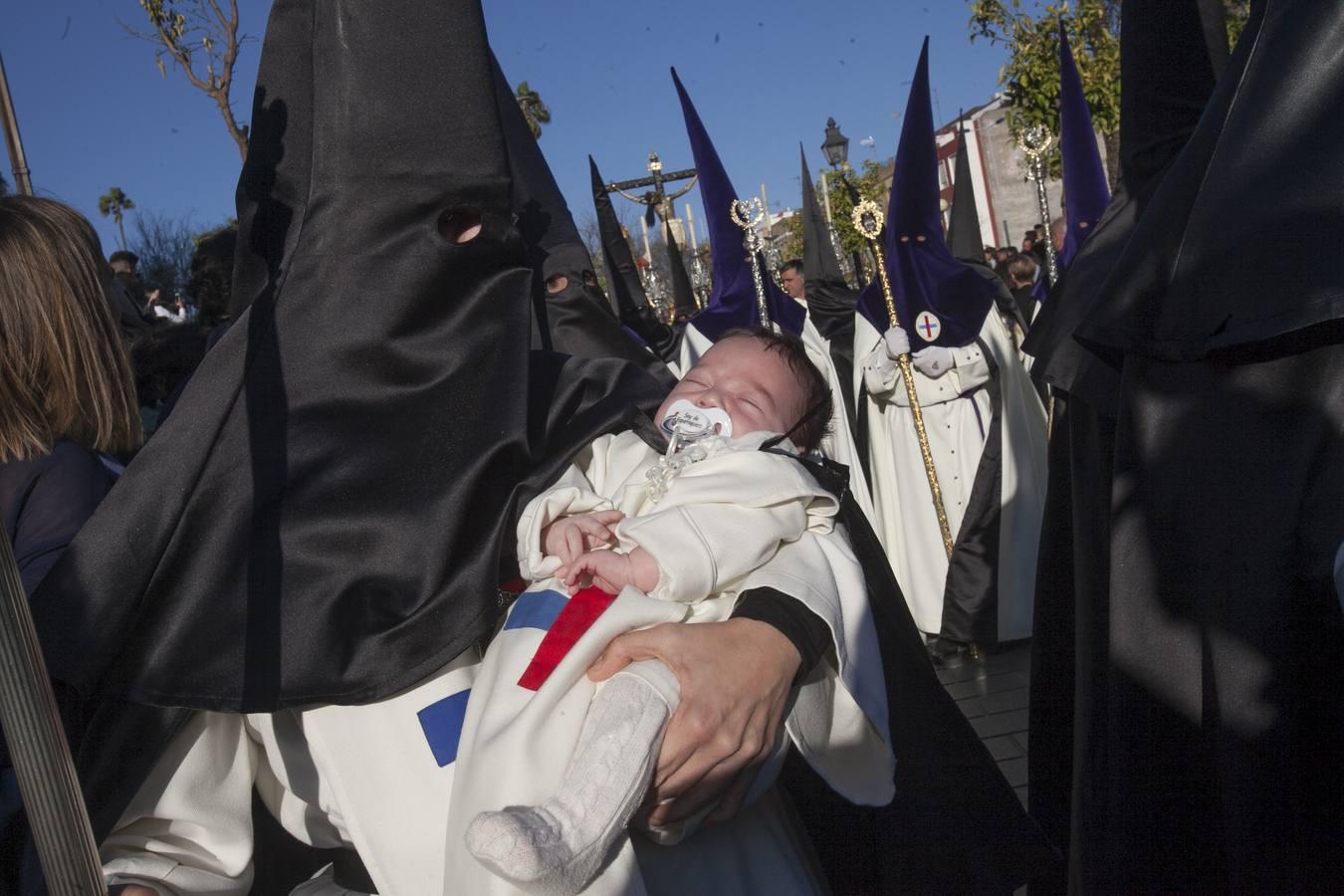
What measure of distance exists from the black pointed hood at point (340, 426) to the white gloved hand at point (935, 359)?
5025 millimetres

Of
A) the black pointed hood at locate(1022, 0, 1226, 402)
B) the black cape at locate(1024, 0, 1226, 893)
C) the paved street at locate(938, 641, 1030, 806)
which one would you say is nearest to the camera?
the black cape at locate(1024, 0, 1226, 893)

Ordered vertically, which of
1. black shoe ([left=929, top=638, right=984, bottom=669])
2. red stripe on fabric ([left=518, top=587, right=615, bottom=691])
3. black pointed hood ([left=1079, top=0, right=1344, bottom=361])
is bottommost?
black shoe ([left=929, top=638, right=984, bottom=669])

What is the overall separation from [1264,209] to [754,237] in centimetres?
520

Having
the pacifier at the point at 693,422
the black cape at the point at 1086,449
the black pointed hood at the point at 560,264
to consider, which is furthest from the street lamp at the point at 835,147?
the pacifier at the point at 693,422

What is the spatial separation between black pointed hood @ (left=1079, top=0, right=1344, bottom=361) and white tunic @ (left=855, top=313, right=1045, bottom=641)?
15.3ft

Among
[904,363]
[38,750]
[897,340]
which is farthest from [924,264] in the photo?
[38,750]

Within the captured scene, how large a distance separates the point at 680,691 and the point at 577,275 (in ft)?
9.96

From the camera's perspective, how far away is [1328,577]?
1.80m

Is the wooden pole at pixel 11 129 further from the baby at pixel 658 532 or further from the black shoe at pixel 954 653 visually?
the black shoe at pixel 954 653

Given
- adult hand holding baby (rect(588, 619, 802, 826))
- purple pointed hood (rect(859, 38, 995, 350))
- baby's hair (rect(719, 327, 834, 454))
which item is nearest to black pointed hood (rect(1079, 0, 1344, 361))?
baby's hair (rect(719, 327, 834, 454))

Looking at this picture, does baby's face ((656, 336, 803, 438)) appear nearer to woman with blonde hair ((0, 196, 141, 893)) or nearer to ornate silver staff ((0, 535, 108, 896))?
woman with blonde hair ((0, 196, 141, 893))

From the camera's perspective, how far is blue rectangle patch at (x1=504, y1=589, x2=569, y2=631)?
62.3 inches

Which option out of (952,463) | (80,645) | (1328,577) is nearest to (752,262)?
(952,463)

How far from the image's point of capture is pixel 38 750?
98 centimetres
